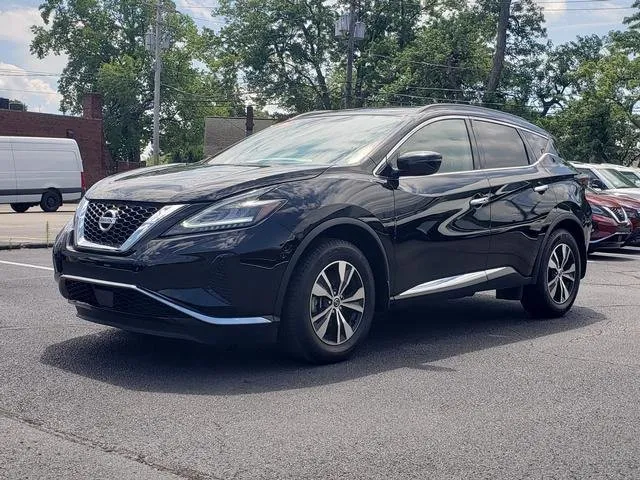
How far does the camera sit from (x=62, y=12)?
6694 centimetres

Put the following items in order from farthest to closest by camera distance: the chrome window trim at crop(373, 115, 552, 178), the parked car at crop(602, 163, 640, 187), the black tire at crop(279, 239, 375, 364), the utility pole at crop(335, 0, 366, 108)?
the utility pole at crop(335, 0, 366, 108)
the parked car at crop(602, 163, 640, 187)
the chrome window trim at crop(373, 115, 552, 178)
the black tire at crop(279, 239, 375, 364)

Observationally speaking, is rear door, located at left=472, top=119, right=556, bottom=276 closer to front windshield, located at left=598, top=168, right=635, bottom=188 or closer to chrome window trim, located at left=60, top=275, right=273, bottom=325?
chrome window trim, located at left=60, top=275, right=273, bottom=325

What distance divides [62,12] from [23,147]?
42.9m

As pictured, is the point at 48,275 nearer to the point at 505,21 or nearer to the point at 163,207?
the point at 163,207

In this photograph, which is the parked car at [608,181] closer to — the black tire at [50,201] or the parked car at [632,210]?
the parked car at [632,210]

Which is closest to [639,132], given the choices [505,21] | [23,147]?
[505,21]

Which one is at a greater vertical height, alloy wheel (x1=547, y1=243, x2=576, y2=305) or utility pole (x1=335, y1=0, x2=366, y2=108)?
utility pole (x1=335, y1=0, x2=366, y2=108)

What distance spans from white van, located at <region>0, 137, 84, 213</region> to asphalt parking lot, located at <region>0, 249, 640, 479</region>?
2192 centimetres

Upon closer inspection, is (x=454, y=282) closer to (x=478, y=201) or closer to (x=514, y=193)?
(x=478, y=201)

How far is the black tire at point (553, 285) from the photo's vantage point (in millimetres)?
7496

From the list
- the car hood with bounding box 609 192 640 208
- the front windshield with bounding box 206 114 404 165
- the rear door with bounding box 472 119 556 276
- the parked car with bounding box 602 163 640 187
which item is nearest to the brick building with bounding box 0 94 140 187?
the parked car with bounding box 602 163 640 187

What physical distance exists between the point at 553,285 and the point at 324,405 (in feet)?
11.9

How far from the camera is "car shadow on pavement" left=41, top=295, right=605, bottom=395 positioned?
514cm

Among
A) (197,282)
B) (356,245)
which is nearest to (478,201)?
(356,245)
